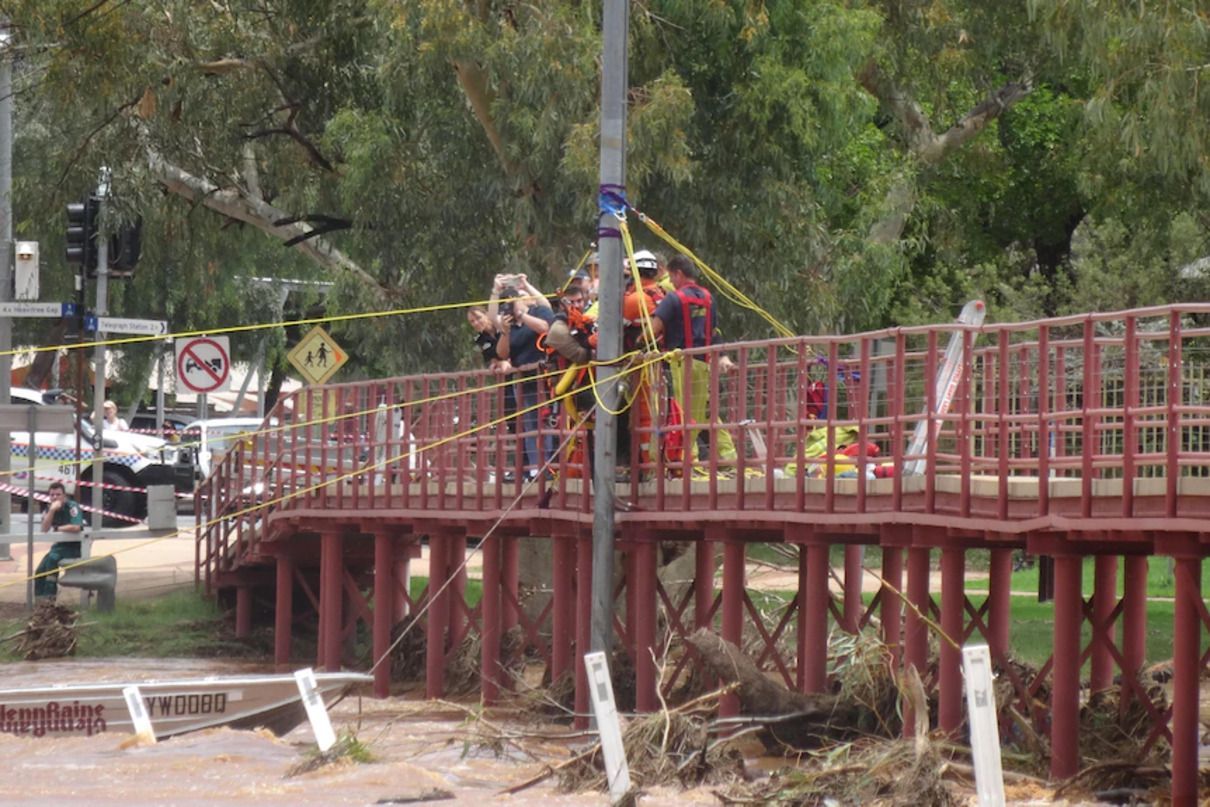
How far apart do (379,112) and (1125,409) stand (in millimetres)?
14879

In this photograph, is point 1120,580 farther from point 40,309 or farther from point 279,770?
point 279,770

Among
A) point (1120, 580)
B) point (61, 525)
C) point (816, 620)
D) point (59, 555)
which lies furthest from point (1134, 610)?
point (1120, 580)

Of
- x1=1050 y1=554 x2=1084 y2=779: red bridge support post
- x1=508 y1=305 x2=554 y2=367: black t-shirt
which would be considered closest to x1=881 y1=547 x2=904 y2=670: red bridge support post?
x1=1050 y1=554 x2=1084 y2=779: red bridge support post

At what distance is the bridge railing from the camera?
12695mm

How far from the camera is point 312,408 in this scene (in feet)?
75.4

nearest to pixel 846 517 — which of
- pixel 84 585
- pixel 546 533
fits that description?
pixel 546 533

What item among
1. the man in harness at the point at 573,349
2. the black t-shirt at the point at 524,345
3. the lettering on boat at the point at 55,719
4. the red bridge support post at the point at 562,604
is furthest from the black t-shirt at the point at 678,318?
the lettering on boat at the point at 55,719

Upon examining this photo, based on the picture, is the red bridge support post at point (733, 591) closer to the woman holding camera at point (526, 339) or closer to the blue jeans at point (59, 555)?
the woman holding camera at point (526, 339)

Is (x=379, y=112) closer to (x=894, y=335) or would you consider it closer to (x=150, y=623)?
(x=150, y=623)

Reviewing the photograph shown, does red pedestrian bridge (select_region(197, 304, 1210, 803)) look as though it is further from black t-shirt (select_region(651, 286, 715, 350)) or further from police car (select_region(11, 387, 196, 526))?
police car (select_region(11, 387, 196, 526))

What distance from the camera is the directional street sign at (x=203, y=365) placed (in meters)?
25.5

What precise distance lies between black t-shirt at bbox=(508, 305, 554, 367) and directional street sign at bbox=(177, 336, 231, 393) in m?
7.36

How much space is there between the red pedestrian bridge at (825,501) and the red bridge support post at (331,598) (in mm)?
27

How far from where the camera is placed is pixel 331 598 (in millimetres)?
23422
